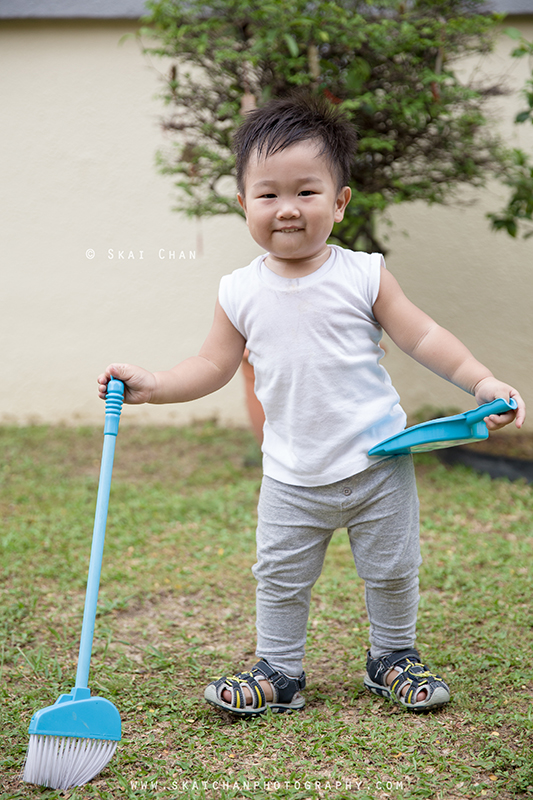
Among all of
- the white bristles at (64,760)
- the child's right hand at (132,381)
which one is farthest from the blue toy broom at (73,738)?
the child's right hand at (132,381)

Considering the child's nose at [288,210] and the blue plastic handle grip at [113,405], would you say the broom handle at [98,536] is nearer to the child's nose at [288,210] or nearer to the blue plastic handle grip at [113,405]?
the blue plastic handle grip at [113,405]

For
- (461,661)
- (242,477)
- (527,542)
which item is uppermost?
(461,661)

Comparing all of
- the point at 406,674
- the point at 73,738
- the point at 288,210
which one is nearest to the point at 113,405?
the point at 288,210

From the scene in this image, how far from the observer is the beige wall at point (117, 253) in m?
4.40

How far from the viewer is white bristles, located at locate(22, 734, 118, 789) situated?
53.0 inches

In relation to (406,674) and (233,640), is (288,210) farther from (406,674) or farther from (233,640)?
(233,640)

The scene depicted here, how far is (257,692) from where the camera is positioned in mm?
1641

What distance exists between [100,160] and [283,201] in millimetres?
3510

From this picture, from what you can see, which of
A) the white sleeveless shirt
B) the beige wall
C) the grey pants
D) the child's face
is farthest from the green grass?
the beige wall

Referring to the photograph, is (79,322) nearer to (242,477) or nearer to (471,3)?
(242,477)

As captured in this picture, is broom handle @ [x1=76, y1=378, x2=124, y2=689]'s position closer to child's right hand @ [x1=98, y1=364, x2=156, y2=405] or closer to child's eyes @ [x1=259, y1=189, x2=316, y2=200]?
child's right hand @ [x1=98, y1=364, x2=156, y2=405]

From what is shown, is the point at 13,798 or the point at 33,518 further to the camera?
the point at 33,518

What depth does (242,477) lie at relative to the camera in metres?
3.67

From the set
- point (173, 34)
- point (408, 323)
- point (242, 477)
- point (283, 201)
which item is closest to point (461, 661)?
point (408, 323)
